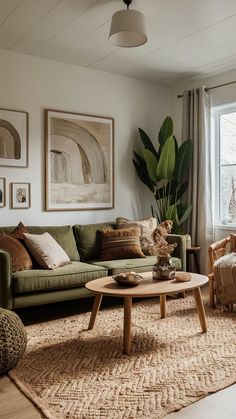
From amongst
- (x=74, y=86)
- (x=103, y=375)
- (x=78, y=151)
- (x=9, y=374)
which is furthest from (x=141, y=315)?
(x=74, y=86)

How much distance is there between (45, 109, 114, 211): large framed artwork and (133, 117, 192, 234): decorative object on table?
1.39 feet

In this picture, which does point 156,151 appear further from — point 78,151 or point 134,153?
point 78,151

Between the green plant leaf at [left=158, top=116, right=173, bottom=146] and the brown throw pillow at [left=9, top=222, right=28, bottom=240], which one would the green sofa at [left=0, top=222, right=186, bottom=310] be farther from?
the green plant leaf at [left=158, top=116, right=173, bottom=146]

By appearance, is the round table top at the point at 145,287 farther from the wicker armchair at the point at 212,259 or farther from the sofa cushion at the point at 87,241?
the sofa cushion at the point at 87,241

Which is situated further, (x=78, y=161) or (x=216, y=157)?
(x=216, y=157)

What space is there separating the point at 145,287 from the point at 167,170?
2.08m

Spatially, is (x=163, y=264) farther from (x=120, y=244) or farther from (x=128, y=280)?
(x=120, y=244)

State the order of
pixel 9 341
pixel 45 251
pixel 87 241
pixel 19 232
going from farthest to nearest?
pixel 87 241, pixel 19 232, pixel 45 251, pixel 9 341

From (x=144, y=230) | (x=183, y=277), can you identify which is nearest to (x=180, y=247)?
(x=144, y=230)

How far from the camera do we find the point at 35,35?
353cm

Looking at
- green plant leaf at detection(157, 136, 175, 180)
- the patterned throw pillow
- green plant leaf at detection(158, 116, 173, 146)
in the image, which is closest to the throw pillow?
the patterned throw pillow

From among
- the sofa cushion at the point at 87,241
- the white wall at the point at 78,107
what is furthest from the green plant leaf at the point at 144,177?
the sofa cushion at the point at 87,241

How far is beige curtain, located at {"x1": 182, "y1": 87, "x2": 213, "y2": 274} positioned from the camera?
4.61 meters

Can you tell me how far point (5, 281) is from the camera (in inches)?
118
